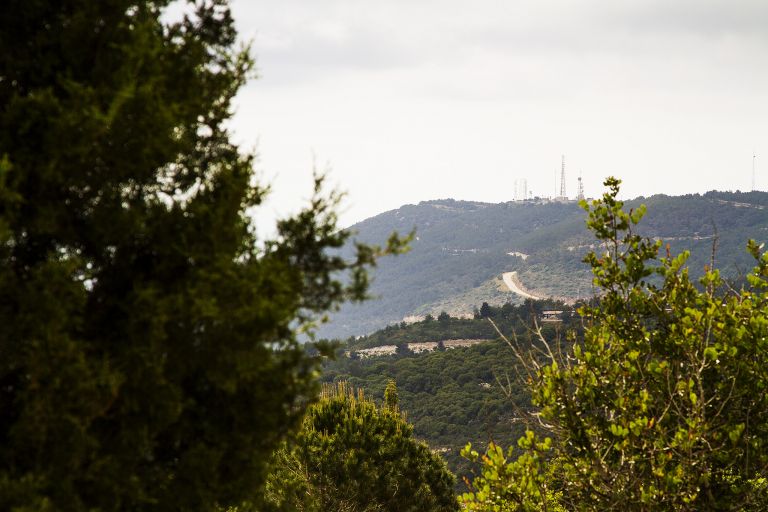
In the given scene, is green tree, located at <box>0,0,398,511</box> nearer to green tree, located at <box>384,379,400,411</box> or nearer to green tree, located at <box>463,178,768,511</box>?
green tree, located at <box>463,178,768,511</box>

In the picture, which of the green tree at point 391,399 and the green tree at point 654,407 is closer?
the green tree at point 654,407

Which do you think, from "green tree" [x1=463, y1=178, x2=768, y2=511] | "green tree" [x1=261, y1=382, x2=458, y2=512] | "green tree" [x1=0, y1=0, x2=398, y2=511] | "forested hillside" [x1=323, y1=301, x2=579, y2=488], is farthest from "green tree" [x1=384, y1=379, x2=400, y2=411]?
"forested hillside" [x1=323, y1=301, x2=579, y2=488]

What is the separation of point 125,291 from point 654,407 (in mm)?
4951

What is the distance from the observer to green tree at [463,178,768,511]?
6.29 metres

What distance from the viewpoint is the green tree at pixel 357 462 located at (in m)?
16.2

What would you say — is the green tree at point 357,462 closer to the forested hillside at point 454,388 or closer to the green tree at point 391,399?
the green tree at point 391,399

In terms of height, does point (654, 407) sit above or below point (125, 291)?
below

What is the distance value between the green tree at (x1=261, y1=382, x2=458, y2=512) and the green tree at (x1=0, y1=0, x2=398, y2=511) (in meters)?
10.5

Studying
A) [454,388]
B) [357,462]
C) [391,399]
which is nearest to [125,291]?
[357,462]

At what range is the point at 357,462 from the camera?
16406mm

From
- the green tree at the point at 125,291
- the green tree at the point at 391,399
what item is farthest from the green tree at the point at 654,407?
the green tree at the point at 391,399

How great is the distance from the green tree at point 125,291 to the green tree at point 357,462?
10.5 m

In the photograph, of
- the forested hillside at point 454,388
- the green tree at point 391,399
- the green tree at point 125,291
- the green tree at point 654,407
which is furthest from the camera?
the forested hillside at point 454,388

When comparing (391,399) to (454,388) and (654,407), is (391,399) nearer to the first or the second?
(654,407)
